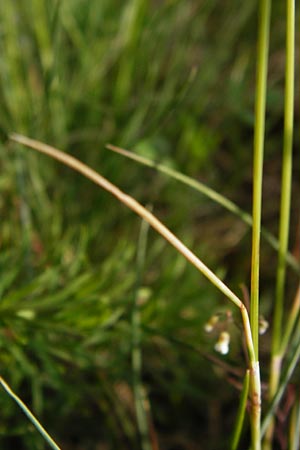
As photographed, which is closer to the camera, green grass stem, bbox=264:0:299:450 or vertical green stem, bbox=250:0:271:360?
vertical green stem, bbox=250:0:271:360

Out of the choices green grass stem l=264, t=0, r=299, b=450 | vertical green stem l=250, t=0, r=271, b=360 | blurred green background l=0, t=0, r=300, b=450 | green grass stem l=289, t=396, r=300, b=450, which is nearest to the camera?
vertical green stem l=250, t=0, r=271, b=360

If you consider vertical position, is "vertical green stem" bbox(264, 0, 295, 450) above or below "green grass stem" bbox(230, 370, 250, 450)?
above

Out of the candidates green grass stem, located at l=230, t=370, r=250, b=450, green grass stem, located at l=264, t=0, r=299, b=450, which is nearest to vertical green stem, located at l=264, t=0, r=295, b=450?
green grass stem, located at l=264, t=0, r=299, b=450

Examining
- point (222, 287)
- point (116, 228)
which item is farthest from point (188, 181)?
point (116, 228)

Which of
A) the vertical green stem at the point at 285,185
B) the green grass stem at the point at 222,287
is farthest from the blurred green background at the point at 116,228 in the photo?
the green grass stem at the point at 222,287

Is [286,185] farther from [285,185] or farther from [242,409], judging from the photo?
[242,409]

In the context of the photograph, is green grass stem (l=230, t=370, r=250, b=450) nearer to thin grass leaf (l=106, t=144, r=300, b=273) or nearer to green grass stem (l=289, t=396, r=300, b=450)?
green grass stem (l=289, t=396, r=300, b=450)

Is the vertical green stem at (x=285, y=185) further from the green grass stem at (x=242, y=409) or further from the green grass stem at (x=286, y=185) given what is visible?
the green grass stem at (x=242, y=409)

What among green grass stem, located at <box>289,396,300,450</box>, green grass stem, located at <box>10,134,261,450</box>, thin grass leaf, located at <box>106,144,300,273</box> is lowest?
green grass stem, located at <box>289,396,300,450</box>
